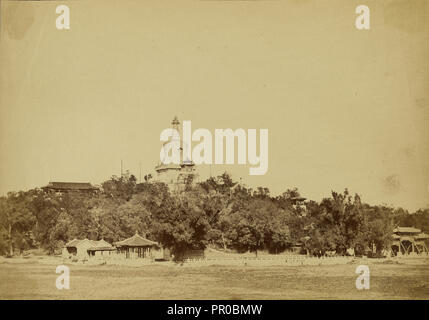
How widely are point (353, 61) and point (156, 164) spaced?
3.06m

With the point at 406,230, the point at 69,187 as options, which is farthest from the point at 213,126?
the point at 406,230

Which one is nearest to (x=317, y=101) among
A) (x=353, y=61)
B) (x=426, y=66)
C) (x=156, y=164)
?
(x=353, y=61)

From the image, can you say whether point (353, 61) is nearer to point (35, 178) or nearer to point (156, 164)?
point (156, 164)

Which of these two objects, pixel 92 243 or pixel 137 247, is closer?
pixel 92 243

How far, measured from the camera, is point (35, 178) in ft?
37.5

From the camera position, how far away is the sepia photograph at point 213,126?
11.3m

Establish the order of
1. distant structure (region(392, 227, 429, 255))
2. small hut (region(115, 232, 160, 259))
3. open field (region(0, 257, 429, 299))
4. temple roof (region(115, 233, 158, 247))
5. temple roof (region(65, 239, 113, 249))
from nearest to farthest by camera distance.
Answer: open field (region(0, 257, 429, 299)) < distant structure (region(392, 227, 429, 255)) < temple roof (region(65, 239, 113, 249)) < small hut (region(115, 232, 160, 259)) < temple roof (region(115, 233, 158, 247))

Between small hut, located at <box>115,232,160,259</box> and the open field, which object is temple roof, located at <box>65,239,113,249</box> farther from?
the open field

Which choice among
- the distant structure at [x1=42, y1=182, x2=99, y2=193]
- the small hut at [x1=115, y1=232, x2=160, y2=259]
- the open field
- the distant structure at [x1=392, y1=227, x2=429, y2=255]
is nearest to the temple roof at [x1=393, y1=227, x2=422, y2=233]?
the distant structure at [x1=392, y1=227, x2=429, y2=255]

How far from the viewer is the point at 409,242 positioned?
1205cm

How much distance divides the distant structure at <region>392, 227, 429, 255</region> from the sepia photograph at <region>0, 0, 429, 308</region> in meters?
0.03

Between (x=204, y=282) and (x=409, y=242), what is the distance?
2.98m

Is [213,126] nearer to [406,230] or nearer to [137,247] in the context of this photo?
[137,247]

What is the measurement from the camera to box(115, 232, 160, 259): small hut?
39.3 feet
